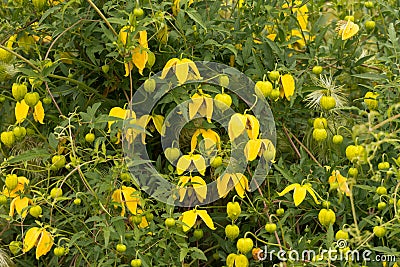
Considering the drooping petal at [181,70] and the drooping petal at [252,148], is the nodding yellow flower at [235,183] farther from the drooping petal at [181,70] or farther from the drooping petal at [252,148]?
the drooping petal at [181,70]

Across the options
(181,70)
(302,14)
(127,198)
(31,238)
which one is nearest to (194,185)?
(127,198)

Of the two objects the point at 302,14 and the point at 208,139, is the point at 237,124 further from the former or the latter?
the point at 302,14

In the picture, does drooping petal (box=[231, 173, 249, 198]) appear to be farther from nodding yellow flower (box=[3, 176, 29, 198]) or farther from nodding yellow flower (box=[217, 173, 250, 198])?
nodding yellow flower (box=[3, 176, 29, 198])

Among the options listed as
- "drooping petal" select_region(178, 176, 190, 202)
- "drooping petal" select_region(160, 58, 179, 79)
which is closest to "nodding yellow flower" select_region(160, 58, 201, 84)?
"drooping petal" select_region(160, 58, 179, 79)

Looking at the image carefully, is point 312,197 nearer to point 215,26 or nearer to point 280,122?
point 280,122

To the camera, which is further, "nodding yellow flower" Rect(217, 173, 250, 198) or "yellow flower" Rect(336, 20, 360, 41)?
"yellow flower" Rect(336, 20, 360, 41)

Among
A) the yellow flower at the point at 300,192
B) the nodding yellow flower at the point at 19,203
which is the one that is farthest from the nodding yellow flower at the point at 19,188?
the yellow flower at the point at 300,192

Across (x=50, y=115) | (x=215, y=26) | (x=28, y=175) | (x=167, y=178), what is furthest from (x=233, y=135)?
(x=28, y=175)

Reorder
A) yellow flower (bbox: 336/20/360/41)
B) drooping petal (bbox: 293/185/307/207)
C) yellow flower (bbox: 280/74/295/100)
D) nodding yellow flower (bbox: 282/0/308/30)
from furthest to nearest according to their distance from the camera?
nodding yellow flower (bbox: 282/0/308/30) → yellow flower (bbox: 336/20/360/41) → yellow flower (bbox: 280/74/295/100) → drooping petal (bbox: 293/185/307/207)

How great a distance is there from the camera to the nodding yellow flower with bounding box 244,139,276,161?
151 cm

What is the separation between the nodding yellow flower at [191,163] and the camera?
1537 mm

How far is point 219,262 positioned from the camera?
1.78 meters

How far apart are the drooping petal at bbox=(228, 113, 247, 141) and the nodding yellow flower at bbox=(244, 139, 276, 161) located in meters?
0.03

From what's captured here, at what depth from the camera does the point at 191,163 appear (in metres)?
1.55
